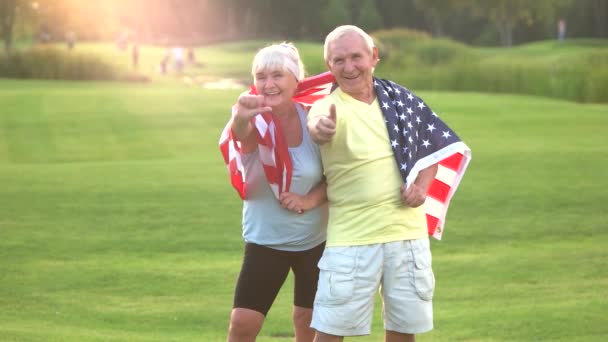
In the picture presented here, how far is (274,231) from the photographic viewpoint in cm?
489

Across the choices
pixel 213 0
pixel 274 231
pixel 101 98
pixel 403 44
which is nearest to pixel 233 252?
pixel 274 231

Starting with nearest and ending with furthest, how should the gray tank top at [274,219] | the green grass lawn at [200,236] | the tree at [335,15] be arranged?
1. the gray tank top at [274,219]
2. the green grass lawn at [200,236]
3. the tree at [335,15]

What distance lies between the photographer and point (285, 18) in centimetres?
8812

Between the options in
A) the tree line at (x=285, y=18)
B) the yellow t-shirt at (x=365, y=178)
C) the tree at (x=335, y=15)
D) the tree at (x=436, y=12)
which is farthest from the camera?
the tree at (x=335, y=15)

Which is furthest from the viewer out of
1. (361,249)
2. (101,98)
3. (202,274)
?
(101,98)

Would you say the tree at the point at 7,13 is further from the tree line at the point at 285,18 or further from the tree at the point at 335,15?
the tree at the point at 335,15

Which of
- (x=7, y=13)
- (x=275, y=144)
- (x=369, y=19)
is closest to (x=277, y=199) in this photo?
(x=275, y=144)

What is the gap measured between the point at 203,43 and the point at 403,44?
35.8 meters

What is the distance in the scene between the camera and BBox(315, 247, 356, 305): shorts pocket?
4.48m

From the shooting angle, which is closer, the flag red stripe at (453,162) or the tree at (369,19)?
the flag red stripe at (453,162)

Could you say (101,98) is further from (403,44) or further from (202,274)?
(403,44)

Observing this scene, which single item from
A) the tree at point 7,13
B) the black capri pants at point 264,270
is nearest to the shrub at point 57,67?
the tree at point 7,13

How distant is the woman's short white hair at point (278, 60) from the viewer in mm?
4715

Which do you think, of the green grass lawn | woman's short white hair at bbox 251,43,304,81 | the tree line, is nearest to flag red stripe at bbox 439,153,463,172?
woman's short white hair at bbox 251,43,304,81
